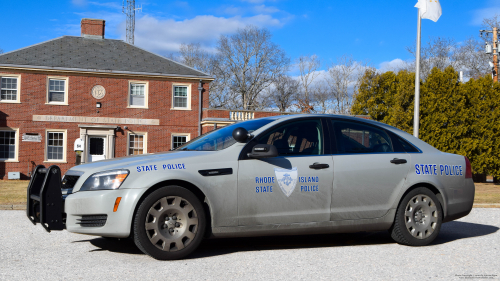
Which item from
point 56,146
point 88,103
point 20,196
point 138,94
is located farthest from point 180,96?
point 20,196

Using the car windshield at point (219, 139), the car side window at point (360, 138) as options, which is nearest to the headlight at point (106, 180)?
the car windshield at point (219, 139)

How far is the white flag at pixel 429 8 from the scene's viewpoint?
1555 centimetres

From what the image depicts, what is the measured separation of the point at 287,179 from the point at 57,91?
2202cm

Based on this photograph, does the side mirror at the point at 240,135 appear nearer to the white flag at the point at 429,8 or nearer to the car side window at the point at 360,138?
the car side window at the point at 360,138

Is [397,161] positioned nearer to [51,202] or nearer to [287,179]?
[287,179]

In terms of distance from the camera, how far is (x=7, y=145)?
23.8 metres

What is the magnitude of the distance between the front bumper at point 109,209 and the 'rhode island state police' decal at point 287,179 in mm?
1502

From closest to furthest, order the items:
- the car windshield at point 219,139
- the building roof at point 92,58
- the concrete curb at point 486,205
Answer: the car windshield at point 219,139 < the concrete curb at point 486,205 < the building roof at point 92,58

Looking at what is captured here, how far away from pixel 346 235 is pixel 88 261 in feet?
11.9

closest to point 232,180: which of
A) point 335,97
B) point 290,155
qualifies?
point 290,155

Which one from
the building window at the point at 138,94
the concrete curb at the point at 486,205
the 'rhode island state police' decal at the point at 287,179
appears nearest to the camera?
the 'rhode island state police' decal at the point at 287,179

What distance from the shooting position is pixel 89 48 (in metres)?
26.0

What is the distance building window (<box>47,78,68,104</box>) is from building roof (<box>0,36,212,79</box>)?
0.77m

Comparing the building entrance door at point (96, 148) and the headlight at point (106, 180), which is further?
the building entrance door at point (96, 148)
